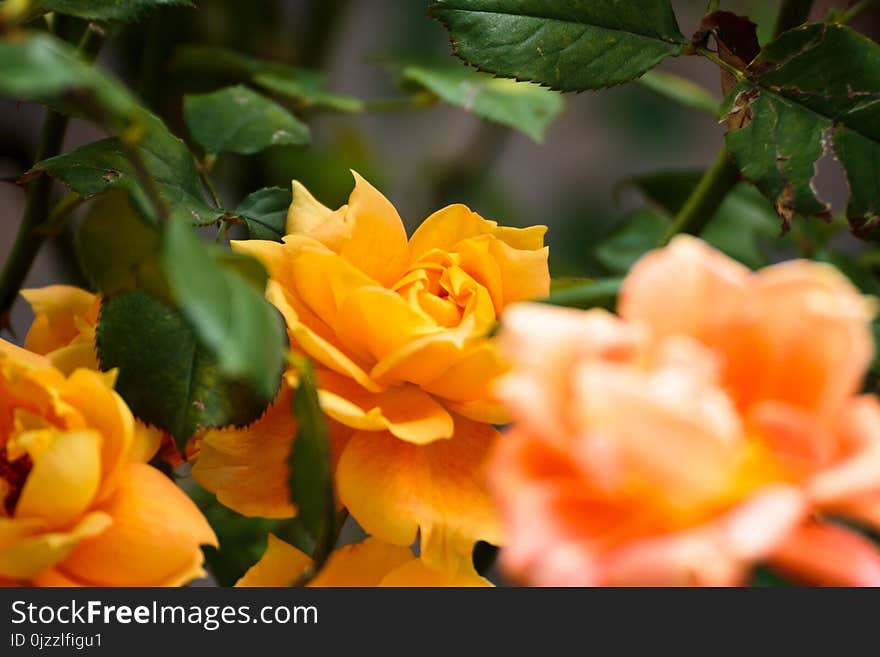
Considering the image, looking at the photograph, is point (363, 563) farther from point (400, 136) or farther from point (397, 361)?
point (400, 136)

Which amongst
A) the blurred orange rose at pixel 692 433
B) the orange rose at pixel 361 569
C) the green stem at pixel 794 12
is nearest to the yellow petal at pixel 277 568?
the orange rose at pixel 361 569

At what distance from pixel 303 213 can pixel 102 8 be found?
0.26 feet

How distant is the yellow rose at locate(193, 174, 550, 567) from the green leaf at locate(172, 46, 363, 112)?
0.64ft

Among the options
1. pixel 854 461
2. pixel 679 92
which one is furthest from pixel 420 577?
pixel 679 92

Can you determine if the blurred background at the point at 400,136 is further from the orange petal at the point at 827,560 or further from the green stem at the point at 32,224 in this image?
the orange petal at the point at 827,560

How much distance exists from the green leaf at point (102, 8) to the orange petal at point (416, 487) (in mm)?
134

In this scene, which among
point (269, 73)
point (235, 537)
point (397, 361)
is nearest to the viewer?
point (397, 361)

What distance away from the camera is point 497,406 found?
0.26 meters

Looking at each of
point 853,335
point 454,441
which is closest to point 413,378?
point 454,441

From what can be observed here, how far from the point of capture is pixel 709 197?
356 mm

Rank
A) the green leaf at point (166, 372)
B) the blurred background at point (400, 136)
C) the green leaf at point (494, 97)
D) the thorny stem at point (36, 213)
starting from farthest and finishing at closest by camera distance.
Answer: the blurred background at point (400, 136)
the green leaf at point (494, 97)
the thorny stem at point (36, 213)
the green leaf at point (166, 372)

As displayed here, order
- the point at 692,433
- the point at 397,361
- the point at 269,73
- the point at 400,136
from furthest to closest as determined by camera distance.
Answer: the point at 400,136, the point at 269,73, the point at 397,361, the point at 692,433

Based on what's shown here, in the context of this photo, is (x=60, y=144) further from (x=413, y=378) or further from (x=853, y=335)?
(x=853, y=335)

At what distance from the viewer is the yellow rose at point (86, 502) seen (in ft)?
0.74
